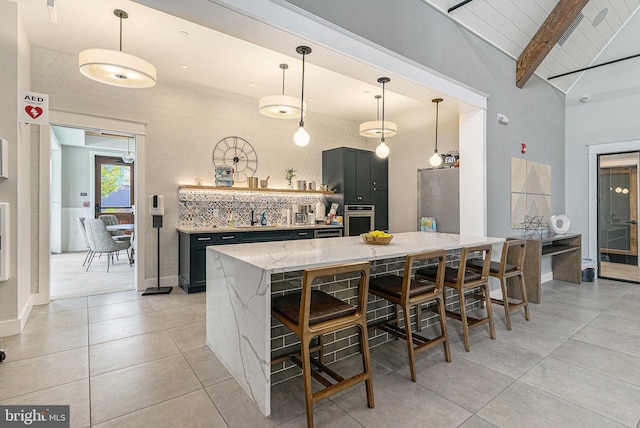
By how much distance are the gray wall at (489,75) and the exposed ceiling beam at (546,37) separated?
0.43 feet

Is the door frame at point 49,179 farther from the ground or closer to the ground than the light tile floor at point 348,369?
farther from the ground

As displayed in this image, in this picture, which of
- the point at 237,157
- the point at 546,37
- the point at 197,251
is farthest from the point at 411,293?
the point at 546,37

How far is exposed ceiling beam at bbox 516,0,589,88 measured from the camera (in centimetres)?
388

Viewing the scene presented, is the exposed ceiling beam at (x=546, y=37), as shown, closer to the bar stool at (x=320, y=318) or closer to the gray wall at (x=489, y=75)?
the gray wall at (x=489, y=75)

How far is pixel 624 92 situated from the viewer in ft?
17.1

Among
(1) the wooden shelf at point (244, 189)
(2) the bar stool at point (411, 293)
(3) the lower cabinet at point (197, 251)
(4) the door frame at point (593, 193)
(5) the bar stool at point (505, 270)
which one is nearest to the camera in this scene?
(2) the bar stool at point (411, 293)

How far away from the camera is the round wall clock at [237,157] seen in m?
5.14

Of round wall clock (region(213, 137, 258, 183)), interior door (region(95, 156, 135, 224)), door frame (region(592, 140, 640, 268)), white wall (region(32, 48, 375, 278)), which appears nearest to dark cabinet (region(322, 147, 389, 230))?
white wall (region(32, 48, 375, 278))

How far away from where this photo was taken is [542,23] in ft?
13.8

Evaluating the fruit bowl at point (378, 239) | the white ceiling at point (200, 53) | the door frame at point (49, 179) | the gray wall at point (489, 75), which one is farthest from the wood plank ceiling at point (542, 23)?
the door frame at point (49, 179)

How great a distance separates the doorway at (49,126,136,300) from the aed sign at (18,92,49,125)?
14.0 ft

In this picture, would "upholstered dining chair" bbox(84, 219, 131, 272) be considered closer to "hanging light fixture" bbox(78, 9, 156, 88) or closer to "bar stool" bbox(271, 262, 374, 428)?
"hanging light fixture" bbox(78, 9, 156, 88)

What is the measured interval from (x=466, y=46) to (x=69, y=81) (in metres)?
5.00

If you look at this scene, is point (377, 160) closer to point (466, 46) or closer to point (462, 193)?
point (462, 193)
